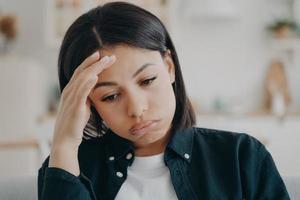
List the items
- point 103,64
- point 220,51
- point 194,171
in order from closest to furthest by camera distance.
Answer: point 103,64 < point 194,171 < point 220,51

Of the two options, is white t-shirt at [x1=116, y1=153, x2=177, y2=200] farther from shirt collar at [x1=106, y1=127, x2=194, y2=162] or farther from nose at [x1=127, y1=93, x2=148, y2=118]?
nose at [x1=127, y1=93, x2=148, y2=118]

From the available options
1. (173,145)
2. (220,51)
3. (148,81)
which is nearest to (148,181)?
(173,145)

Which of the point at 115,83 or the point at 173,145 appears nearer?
the point at 115,83

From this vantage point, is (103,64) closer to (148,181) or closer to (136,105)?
(136,105)

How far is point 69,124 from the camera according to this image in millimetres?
1021

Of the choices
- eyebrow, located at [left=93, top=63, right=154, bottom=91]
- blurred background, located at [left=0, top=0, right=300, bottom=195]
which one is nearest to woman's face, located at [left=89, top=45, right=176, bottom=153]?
eyebrow, located at [left=93, top=63, right=154, bottom=91]

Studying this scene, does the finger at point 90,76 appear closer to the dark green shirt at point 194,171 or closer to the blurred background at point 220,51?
the dark green shirt at point 194,171

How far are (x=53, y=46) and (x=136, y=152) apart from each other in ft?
8.06

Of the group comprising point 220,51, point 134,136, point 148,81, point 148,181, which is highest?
point 148,81

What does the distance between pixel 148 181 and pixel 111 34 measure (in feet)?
1.01

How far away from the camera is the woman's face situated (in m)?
0.95

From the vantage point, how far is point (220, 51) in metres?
3.61

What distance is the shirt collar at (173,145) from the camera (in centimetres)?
105

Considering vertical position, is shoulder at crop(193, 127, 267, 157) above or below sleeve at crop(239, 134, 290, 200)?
above
